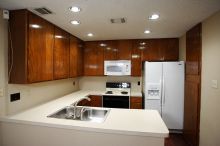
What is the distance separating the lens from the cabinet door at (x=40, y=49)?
6.59 ft

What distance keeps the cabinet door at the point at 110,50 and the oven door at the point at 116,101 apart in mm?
1054

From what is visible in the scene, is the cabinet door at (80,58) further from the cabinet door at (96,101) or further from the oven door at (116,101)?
the oven door at (116,101)

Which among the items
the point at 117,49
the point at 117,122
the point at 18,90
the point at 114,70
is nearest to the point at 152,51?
the point at 117,49

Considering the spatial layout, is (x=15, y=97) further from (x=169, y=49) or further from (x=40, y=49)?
(x=169, y=49)

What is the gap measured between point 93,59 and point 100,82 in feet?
2.41

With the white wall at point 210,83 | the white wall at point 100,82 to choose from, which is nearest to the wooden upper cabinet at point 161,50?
the white wall at point 100,82

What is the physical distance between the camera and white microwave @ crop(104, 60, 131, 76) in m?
3.81

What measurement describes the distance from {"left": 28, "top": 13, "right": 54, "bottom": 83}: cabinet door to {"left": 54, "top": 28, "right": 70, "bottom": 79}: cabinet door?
0.51 feet

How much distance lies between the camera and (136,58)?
151 inches

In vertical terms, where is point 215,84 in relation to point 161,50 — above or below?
below

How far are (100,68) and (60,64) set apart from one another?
4.54 feet

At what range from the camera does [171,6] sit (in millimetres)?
1812

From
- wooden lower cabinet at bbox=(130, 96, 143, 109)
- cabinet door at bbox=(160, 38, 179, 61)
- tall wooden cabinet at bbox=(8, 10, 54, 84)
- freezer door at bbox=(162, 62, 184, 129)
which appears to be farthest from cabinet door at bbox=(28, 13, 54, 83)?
cabinet door at bbox=(160, 38, 179, 61)

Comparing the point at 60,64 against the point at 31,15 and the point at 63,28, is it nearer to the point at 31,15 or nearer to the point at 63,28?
the point at 63,28
